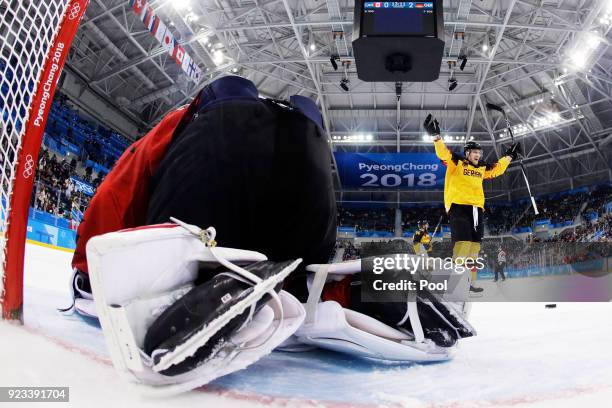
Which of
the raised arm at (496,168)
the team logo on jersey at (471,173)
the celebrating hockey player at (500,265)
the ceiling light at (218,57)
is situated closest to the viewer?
the team logo on jersey at (471,173)

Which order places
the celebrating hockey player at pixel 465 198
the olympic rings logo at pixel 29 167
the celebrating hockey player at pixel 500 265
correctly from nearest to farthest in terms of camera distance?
the olympic rings logo at pixel 29 167 < the celebrating hockey player at pixel 465 198 < the celebrating hockey player at pixel 500 265

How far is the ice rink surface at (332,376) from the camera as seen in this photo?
1.96ft

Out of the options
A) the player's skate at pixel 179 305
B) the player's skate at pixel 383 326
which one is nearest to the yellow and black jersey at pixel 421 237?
the player's skate at pixel 383 326

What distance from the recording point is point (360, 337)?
890mm

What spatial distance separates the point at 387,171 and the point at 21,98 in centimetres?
1190

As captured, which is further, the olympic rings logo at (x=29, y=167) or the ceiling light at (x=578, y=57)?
the ceiling light at (x=578, y=57)

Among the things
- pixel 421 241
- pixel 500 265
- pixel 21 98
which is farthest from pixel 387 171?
pixel 21 98

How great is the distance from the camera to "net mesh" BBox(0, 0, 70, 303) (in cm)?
96

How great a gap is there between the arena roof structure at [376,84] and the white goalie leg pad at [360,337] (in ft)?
29.0

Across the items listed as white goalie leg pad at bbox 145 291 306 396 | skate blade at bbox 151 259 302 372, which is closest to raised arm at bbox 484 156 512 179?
white goalie leg pad at bbox 145 291 306 396

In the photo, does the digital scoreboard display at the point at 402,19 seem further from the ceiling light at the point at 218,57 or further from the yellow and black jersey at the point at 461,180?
the ceiling light at the point at 218,57

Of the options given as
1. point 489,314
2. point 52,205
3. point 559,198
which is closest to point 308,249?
point 489,314

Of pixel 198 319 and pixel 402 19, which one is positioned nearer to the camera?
pixel 198 319

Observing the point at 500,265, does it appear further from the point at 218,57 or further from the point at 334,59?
the point at 218,57
